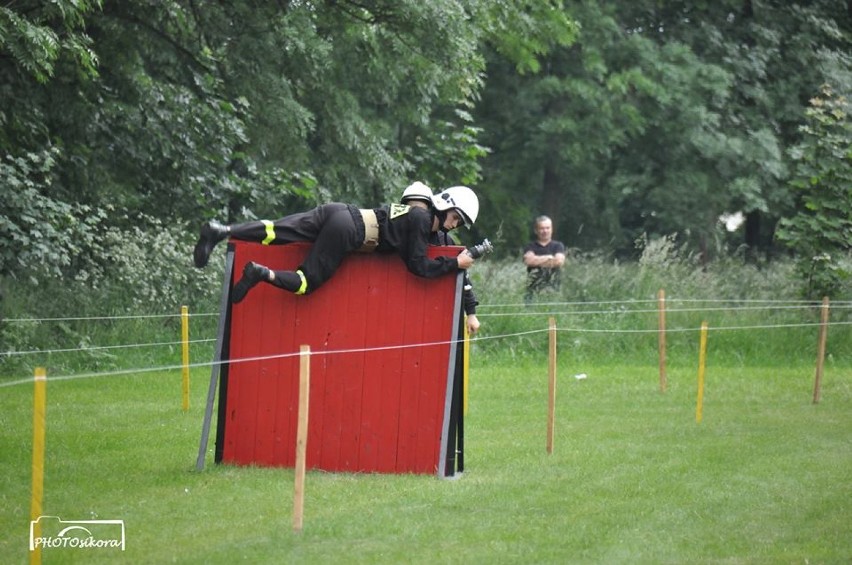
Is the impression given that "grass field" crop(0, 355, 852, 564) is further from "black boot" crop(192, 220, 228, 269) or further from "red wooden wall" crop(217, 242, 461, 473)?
"black boot" crop(192, 220, 228, 269)

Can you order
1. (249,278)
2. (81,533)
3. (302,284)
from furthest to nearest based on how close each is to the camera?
1. (302,284)
2. (249,278)
3. (81,533)

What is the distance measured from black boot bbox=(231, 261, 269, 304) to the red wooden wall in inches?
13.0

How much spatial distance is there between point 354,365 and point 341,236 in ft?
3.51

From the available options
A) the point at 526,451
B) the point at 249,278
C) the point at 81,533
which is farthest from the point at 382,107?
the point at 81,533

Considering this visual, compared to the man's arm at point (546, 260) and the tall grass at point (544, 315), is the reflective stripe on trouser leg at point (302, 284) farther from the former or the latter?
the man's arm at point (546, 260)

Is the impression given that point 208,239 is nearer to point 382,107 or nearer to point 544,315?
point 544,315

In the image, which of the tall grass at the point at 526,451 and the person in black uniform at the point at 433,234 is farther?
the person in black uniform at the point at 433,234

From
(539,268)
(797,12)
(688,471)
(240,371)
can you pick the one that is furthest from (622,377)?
(797,12)

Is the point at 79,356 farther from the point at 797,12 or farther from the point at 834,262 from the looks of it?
the point at 797,12

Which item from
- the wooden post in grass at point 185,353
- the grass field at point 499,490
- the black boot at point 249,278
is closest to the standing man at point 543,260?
the grass field at point 499,490

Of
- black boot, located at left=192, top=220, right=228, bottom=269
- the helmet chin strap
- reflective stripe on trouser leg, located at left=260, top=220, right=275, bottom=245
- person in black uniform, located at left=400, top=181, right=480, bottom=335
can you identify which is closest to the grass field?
person in black uniform, located at left=400, top=181, right=480, bottom=335

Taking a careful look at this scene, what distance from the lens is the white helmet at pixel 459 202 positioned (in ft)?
39.0

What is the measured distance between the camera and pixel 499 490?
36.3 feet

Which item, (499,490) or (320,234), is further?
(320,234)
